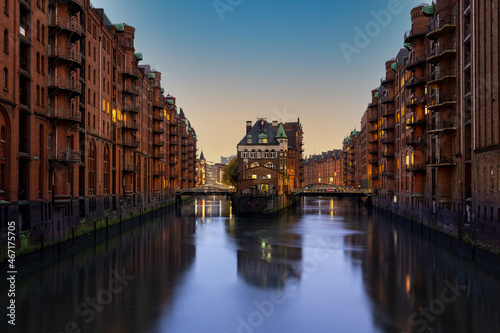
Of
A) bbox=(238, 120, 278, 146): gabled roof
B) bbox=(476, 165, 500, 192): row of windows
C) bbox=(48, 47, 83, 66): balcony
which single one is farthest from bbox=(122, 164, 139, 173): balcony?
bbox=(476, 165, 500, 192): row of windows

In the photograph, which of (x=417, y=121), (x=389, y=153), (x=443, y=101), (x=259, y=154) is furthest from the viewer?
(x=259, y=154)

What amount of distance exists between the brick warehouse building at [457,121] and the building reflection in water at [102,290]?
73.3ft

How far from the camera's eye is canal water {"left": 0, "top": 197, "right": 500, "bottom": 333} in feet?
61.4

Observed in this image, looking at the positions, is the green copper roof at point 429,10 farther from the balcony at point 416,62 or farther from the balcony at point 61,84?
the balcony at point 61,84

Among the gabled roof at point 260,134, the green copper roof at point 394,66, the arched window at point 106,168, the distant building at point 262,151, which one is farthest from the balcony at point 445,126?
the gabled roof at point 260,134

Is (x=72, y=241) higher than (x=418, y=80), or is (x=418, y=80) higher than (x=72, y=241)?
(x=418, y=80)

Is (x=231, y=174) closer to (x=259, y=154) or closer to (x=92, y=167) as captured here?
(x=259, y=154)

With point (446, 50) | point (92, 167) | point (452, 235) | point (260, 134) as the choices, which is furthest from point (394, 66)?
point (92, 167)

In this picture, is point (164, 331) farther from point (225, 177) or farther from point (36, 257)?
point (225, 177)

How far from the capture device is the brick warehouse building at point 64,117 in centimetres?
2833

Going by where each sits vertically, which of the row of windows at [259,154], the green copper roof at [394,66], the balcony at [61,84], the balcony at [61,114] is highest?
the green copper roof at [394,66]

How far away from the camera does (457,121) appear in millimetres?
38719

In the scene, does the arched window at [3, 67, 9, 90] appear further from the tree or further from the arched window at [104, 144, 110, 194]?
the tree

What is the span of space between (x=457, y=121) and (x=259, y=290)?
83.9 feet
